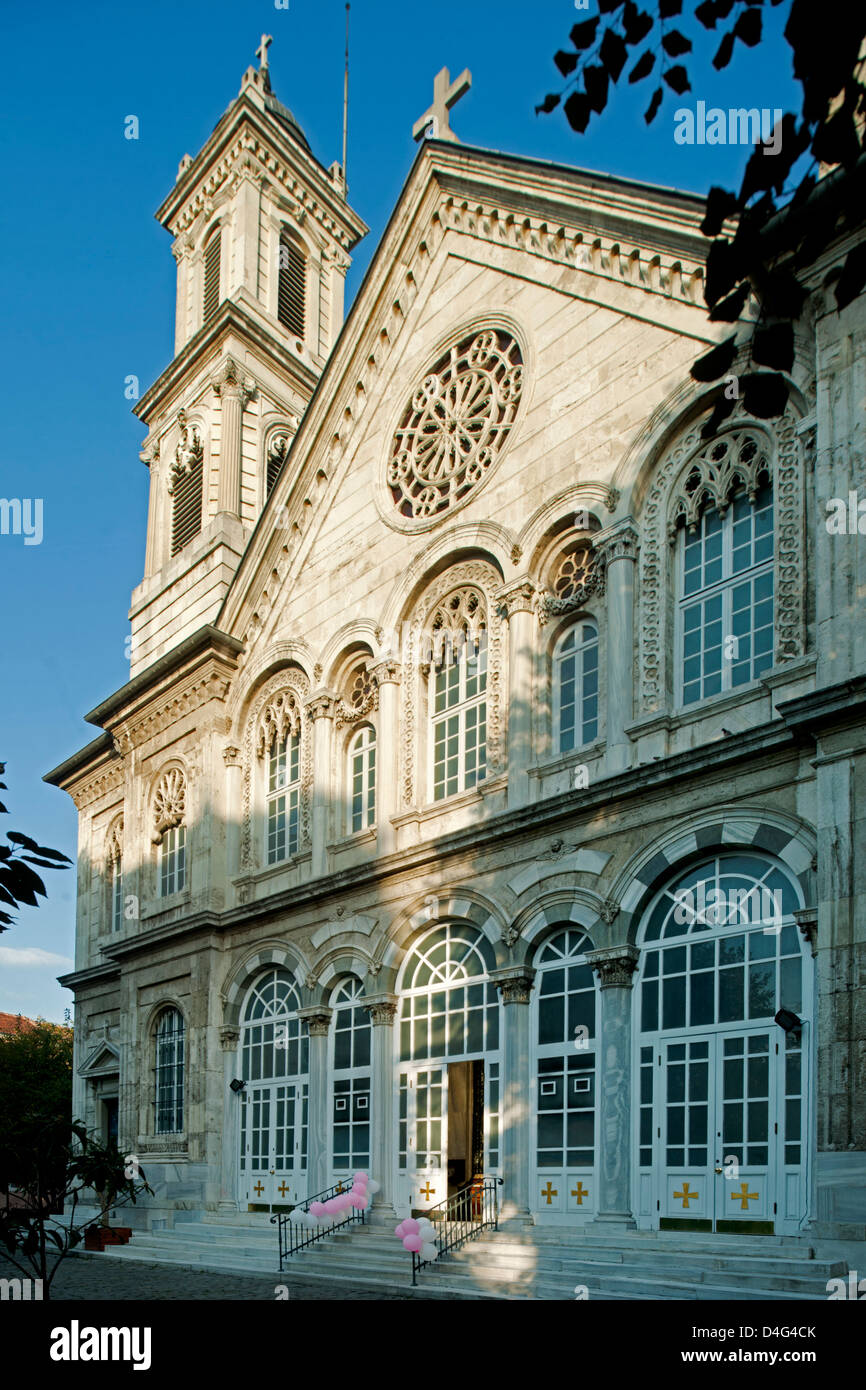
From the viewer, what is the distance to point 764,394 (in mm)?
5785

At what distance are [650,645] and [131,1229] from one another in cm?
1569

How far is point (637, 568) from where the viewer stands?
19.5m

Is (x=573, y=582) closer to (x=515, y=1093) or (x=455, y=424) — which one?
(x=455, y=424)

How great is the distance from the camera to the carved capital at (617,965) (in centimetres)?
1820

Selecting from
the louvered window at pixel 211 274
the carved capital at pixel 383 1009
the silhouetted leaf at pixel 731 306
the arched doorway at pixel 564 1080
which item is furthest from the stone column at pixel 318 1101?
the louvered window at pixel 211 274

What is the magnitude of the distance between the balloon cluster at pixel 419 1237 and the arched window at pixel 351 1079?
16.3 ft

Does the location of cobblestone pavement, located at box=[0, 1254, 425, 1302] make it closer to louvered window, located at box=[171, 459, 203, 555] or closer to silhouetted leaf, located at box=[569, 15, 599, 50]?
silhouetted leaf, located at box=[569, 15, 599, 50]

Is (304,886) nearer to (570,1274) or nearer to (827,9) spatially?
(570,1274)

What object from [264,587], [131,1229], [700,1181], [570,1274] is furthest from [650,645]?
[131,1229]

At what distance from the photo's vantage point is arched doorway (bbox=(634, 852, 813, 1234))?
15844 millimetres

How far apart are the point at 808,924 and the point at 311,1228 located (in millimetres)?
10098

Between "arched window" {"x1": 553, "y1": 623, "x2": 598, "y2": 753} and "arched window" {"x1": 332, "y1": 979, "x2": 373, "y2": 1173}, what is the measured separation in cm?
628

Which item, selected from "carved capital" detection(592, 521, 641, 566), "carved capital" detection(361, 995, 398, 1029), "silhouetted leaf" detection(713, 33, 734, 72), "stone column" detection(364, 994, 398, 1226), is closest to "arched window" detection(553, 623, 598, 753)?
"carved capital" detection(592, 521, 641, 566)

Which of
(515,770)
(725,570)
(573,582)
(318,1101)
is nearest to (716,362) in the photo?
(725,570)
